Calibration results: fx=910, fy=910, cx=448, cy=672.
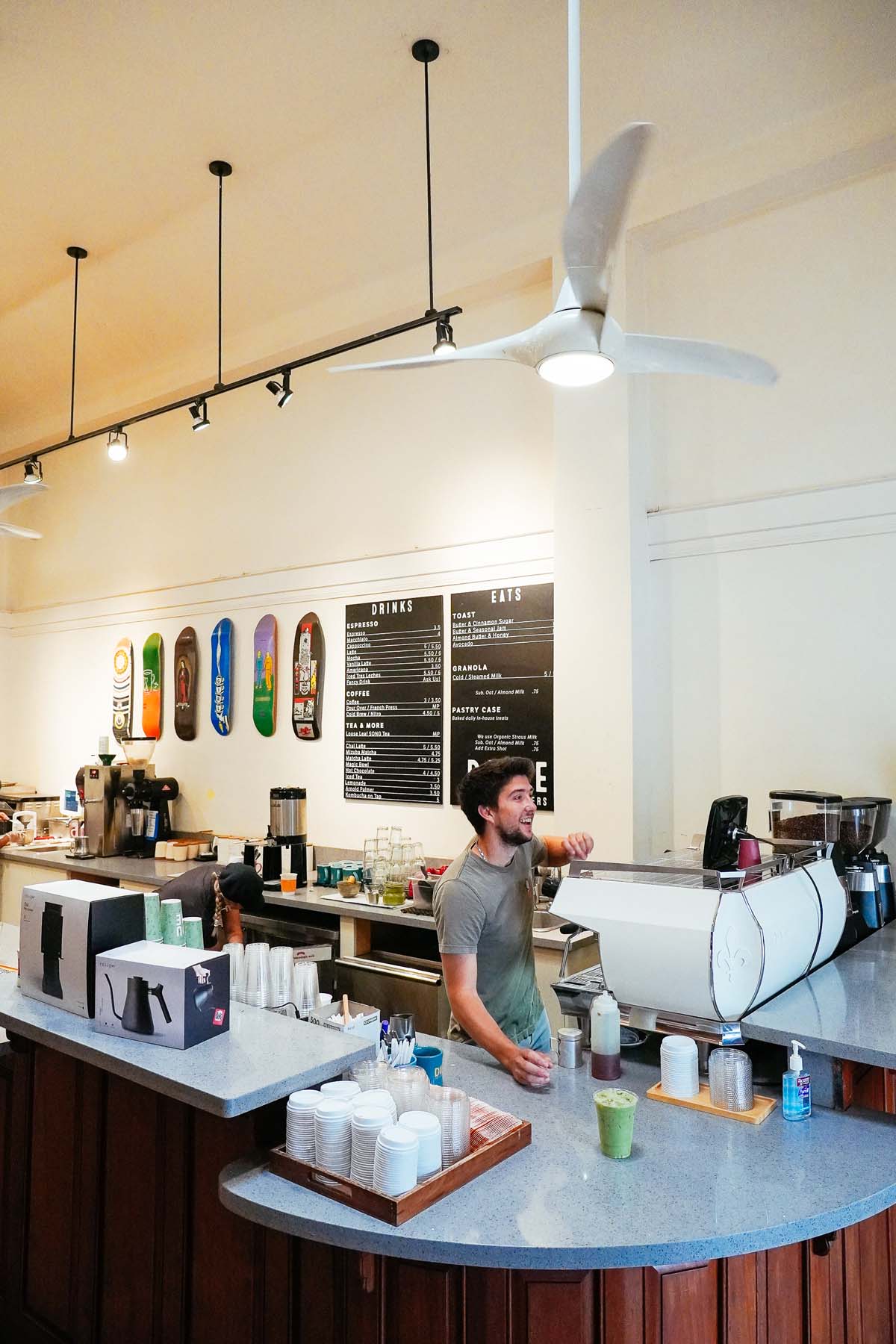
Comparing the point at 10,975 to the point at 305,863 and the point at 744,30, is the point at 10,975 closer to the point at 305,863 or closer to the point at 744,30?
the point at 305,863

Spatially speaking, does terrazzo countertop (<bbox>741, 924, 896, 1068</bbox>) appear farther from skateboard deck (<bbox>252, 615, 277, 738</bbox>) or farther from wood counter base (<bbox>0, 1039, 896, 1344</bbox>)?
skateboard deck (<bbox>252, 615, 277, 738</bbox>)

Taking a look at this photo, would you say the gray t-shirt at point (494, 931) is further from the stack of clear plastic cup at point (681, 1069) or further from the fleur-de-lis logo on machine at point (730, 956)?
the fleur-de-lis logo on machine at point (730, 956)

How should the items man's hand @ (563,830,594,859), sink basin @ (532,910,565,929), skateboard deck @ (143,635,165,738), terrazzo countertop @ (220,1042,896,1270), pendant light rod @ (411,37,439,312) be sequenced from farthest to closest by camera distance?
skateboard deck @ (143,635,165,738) < sink basin @ (532,910,565,929) < pendant light rod @ (411,37,439,312) < man's hand @ (563,830,594,859) < terrazzo countertop @ (220,1042,896,1270)

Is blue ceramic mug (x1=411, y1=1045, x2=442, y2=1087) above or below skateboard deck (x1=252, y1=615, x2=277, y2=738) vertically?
below

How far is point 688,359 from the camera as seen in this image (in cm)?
234

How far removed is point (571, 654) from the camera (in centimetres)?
397

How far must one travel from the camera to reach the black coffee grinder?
3014 mm

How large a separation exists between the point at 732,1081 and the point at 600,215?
1.83m

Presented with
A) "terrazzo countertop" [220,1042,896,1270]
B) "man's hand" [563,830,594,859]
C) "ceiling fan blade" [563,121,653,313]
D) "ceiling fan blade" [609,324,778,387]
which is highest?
"ceiling fan blade" [563,121,653,313]

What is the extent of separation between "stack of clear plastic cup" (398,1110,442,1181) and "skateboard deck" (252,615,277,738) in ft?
13.1

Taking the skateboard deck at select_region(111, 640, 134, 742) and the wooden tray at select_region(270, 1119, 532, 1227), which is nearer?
the wooden tray at select_region(270, 1119, 532, 1227)

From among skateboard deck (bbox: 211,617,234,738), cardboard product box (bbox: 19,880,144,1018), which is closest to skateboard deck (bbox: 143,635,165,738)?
skateboard deck (bbox: 211,617,234,738)

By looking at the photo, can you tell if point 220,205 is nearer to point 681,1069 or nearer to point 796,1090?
point 681,1069

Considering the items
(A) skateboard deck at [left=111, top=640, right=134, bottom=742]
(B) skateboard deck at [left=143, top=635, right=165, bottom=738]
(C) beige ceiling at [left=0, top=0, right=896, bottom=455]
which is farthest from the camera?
(A) skateboard deck at [left=111, top=640, right=134, bottom=742]
